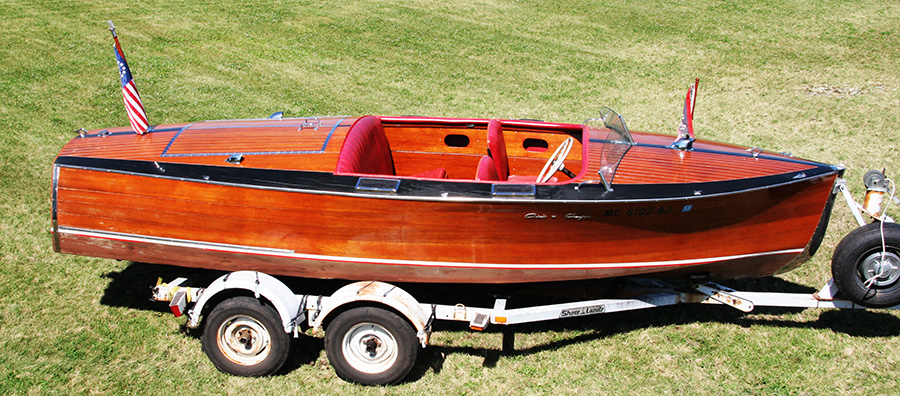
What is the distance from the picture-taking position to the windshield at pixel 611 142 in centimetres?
435

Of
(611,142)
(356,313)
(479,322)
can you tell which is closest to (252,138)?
(356,313)

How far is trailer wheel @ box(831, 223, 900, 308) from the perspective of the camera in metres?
4.36

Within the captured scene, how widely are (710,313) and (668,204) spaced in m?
1.70

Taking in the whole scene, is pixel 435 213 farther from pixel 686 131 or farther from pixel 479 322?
pixel 686 131

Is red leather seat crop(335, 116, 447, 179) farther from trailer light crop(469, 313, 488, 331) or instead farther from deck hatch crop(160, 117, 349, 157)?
trailer light crop(469, 313, 488, 331)

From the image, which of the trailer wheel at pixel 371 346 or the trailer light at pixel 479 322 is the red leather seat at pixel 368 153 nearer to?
the trailer wheel at pixel 371 346

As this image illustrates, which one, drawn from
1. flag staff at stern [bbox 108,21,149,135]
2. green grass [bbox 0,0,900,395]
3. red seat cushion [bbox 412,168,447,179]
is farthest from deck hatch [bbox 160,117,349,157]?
green grass [bbox 0,0,900,395]

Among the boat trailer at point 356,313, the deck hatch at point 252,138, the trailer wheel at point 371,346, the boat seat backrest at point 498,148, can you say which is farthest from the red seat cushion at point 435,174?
the trailer wheel at point 371,346

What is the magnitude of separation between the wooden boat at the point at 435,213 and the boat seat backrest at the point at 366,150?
30mm

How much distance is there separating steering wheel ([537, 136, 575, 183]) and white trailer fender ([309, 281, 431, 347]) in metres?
1.62

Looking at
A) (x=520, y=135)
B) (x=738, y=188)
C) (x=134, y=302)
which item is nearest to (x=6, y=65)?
(x=134, y=302)

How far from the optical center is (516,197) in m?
4.23

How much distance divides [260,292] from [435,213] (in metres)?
1.45

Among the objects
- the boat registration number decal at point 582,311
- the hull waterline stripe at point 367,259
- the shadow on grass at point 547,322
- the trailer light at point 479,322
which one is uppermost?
the hull waterline stripe at point 367,259
